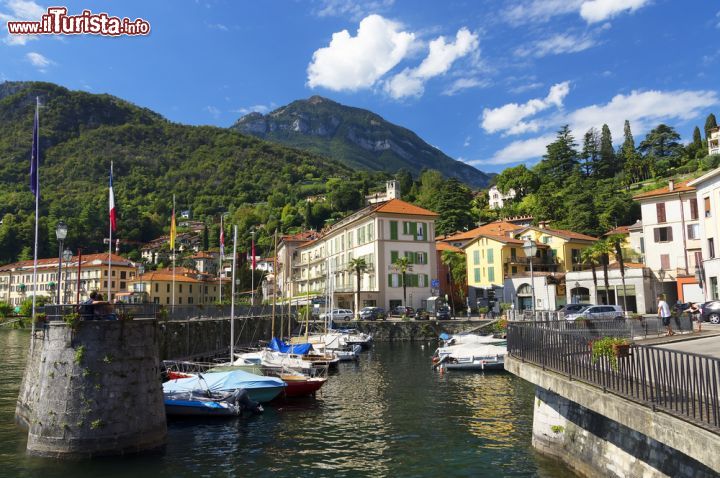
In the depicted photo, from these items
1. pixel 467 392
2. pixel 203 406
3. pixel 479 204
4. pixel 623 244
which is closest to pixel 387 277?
pixel 623 244

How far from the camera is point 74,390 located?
15.8 m

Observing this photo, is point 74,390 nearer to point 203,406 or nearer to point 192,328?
point 203,406

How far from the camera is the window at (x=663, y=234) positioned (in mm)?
60406

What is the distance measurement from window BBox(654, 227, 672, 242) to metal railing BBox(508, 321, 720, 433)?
53281 millimetres

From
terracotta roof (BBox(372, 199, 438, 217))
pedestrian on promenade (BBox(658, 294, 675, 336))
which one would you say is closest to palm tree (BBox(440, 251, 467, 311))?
terracotta roof (BBox(372, 199, 438, 217))

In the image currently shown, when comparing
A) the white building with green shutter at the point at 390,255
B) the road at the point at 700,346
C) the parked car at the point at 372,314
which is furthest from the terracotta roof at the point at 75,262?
the road at the point at 700,346

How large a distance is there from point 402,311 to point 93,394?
54.3 m

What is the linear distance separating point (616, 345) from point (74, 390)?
48.3ft

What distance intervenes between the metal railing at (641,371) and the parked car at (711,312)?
20.0m

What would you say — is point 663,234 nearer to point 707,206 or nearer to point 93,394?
point 707,206

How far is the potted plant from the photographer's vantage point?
34.1 feet

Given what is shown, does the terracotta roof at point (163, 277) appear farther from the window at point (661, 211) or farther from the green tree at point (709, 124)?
the green tree at point (709, 124)

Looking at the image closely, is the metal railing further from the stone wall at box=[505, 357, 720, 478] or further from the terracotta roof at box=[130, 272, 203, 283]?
the terracotta roof at box=[130, 272, 203, 283]

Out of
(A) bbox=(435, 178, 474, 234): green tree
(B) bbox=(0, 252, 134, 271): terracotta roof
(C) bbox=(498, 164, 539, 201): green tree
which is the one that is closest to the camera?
(A) bbox=(435, 178, 474, 234): green tree
